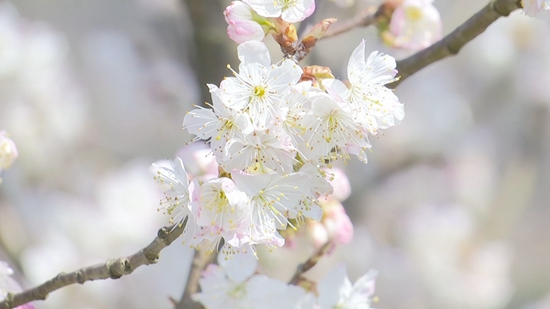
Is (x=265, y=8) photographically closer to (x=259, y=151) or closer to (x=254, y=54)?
(x=254, y=54)

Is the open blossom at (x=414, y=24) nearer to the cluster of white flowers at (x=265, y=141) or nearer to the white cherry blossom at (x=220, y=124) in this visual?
the cluster of white flowers at (x=265, y=141)

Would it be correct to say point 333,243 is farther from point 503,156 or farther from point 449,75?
point 503,156

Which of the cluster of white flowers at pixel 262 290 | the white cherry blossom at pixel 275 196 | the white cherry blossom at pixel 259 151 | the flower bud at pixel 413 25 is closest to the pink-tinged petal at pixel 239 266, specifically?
the cluster of white flowers at pixel 262 290

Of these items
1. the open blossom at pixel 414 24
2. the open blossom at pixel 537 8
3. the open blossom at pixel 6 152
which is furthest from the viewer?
the open blossom at pixel 414 24

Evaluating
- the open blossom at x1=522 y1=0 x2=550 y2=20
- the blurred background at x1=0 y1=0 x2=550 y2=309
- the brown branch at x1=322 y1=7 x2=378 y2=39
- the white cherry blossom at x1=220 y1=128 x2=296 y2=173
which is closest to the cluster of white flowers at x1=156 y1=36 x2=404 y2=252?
the white cherry blossom at x1=220 y1=128 x2=296 y2=173

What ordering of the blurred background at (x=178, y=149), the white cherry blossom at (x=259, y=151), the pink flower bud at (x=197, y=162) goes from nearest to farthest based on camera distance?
the white cherry blossom at (x=259, y=151), the pink flower bud at (x=197, y=162), the blurred background at (x=178, y=149)

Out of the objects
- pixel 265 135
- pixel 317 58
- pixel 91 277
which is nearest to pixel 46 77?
pixel 317 58
